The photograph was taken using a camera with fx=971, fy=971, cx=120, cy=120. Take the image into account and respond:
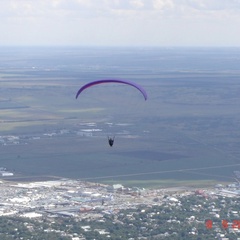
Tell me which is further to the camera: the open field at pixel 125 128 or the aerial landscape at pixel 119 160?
the open field at pixel 125 128

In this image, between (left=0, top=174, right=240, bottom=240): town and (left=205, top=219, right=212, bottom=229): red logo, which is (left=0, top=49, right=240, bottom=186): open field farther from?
(left=205, top=219, right=212, bottom=229): red logo

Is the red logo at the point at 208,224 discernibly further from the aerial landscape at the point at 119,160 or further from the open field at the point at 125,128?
Result: the open field at the point at 125,128

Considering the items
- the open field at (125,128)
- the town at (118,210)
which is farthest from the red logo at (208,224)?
the open field at (125,128)

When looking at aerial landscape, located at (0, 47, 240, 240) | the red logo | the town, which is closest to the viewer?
the town

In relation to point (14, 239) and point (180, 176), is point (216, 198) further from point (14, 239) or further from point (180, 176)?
point (14, 239)

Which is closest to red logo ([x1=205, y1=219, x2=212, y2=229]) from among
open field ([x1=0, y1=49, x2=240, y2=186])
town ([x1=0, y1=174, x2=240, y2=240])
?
town ([x1=0, y1=174, x2=240, y2=240])

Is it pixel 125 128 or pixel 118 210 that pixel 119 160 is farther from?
pixel 125 128
